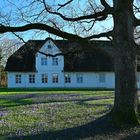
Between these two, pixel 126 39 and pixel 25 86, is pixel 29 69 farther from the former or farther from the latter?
pixel 126 39

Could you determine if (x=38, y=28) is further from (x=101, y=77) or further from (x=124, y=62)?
(x=101, y=77)

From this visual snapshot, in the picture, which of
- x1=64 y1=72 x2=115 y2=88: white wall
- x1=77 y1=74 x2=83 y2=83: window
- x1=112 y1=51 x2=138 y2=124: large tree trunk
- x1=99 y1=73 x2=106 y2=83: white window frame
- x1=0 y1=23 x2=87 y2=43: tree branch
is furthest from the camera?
x1=99 y1=73 x2=106 y2=83: white window frame

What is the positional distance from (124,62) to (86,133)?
163 inches

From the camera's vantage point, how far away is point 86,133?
14312mm

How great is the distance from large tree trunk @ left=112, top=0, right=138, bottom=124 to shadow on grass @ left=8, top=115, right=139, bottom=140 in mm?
1016

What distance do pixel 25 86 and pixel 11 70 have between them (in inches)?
158

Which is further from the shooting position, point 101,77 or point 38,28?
point 101,77

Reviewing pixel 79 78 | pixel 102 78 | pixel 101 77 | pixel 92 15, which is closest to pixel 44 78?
pixel 79 78

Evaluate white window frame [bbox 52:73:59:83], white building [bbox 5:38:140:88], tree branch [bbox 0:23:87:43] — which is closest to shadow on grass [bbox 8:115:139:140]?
tree branch [bbox 0:23:87:43]

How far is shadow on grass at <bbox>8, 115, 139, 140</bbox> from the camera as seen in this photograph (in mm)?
13371

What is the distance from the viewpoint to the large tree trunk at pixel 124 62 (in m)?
17.2

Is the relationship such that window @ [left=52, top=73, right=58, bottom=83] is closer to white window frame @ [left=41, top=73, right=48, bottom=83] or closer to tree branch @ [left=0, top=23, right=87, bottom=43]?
white window frame @ [left=41, top=73, right=48, bottom=83]

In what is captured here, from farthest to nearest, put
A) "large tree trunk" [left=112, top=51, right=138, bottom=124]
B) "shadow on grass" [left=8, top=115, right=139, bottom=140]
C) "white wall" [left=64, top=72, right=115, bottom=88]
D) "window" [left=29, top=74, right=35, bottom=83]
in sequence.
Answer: "window" [left=29, top=74, right=35, bottom=83] < "white wall" [left=64, top=72, right=115, bottom=88] < "large tree trunk" [left=112, top=51, right=138, bottom=124] < "shadow on grass" [left=8, top=115, right=139, bottom=140]

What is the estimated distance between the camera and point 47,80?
82250mm
